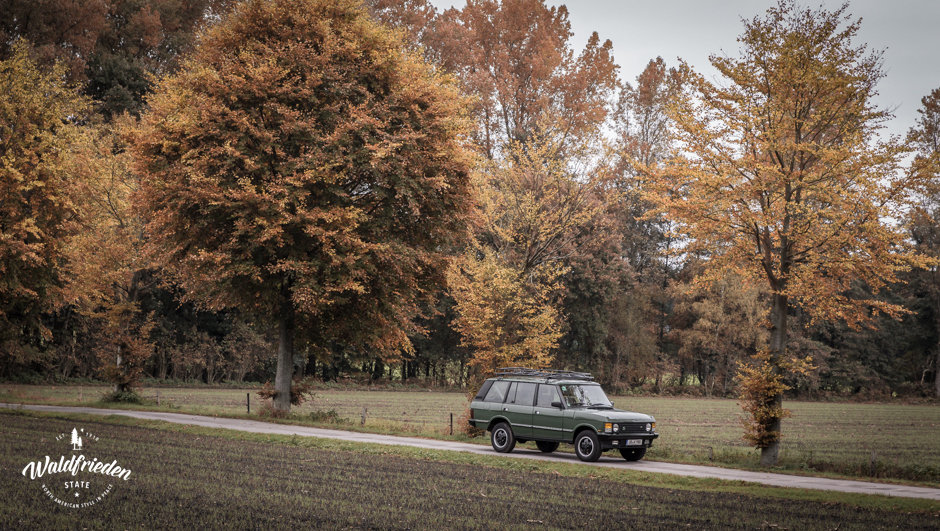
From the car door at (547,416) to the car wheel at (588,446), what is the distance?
1.40 ft

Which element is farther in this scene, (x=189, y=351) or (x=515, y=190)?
(x=189, y=351)

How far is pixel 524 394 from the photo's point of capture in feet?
60.4

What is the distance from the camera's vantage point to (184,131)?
76.0 ft

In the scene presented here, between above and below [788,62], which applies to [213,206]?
below

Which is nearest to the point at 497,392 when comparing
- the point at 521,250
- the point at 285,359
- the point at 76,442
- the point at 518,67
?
the point at 521,250

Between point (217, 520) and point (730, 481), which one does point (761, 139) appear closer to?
point (730, 481)

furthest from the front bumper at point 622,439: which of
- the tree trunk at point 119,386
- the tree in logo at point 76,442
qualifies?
the tree trunk at point 119,386

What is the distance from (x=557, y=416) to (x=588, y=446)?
1061 millimetres

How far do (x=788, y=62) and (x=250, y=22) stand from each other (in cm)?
1704

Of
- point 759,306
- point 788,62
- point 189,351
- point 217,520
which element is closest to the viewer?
point 217,520

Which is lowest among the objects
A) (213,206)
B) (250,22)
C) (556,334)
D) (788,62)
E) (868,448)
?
(868,448)

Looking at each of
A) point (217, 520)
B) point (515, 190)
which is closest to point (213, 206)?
point (515, 190)

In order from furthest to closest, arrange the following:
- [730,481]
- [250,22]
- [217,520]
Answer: [250,22], [730,481], [217,520]

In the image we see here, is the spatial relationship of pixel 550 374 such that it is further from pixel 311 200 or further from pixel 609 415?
pixel 311 200
